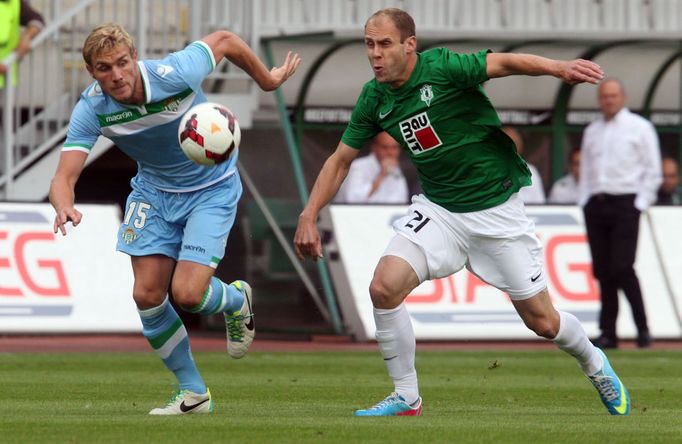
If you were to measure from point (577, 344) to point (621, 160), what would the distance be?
6.52m

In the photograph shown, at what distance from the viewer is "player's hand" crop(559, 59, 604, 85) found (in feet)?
27.8

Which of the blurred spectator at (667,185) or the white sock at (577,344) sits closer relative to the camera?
the white sock at (577,344)

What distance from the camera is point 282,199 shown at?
18359mm

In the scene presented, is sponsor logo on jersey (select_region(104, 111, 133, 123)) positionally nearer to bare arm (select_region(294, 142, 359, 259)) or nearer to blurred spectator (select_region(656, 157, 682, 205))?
bare arm (select_region(294, 142, 359, 259))

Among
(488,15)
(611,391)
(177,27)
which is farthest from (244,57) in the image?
(488,15)

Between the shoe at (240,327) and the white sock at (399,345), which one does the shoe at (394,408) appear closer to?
the white sock at (399,345)

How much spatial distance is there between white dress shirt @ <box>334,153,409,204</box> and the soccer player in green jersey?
8.33 metres

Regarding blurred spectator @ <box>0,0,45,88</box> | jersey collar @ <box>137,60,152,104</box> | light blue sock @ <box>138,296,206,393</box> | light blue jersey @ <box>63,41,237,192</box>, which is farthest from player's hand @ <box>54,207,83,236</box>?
blurred spectator @ <box>0,0,45,88</box>

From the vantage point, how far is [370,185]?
714 inches

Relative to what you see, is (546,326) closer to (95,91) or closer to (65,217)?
(65,217)

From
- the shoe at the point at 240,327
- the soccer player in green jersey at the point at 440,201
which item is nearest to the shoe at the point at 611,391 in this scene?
the soccer player in green jersey at the point at 440,201

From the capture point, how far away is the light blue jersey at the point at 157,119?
30.4 ft

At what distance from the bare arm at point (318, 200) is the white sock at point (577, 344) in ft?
4.87

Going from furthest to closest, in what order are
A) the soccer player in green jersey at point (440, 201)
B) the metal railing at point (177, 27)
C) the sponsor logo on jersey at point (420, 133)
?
the metal railing at point (177, 27) < the sponsor logo on jersey at point (420, 133) < the soccer player in green jersey at point (440, 201)
